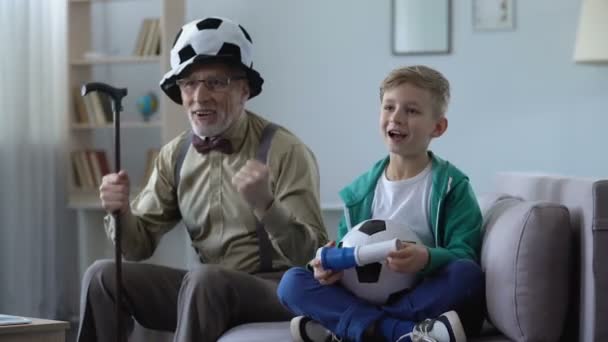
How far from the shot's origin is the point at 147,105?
17.0ft

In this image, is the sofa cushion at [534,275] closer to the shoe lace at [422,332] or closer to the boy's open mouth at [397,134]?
the shoe lace at [422,332]

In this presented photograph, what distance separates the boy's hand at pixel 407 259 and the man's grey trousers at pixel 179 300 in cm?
47

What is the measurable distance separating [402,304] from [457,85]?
314 cm

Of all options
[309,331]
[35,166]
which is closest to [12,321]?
[309,331]

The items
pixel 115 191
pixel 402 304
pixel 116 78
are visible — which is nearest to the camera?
pixel 402 304

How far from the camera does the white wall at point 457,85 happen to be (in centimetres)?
501

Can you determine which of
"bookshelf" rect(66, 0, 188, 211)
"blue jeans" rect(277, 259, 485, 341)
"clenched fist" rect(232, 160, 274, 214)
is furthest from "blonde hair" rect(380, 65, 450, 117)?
"bookshelf" rect(66, 0, 188, 211)

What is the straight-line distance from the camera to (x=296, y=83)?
537 centimetres

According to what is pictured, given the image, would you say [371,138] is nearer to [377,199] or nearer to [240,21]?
[240,21]

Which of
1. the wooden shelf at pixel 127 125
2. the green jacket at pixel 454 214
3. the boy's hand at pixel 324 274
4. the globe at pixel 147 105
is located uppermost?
the globe at pixel 147 105

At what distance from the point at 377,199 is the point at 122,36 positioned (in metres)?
3.35

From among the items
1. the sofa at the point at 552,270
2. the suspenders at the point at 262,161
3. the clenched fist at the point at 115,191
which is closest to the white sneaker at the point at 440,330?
the sofa at the point at 552,270

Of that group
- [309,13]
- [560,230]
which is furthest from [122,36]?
[560,230]

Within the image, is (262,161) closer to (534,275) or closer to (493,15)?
(534,275)
